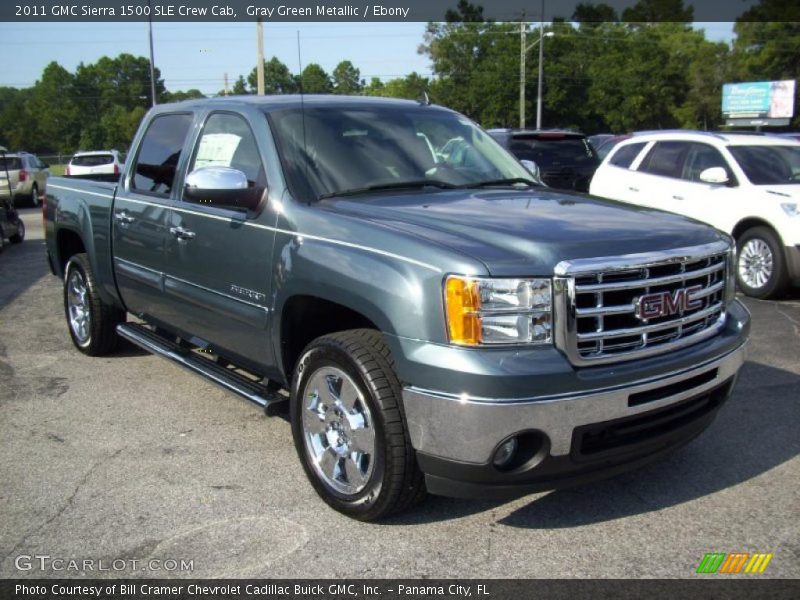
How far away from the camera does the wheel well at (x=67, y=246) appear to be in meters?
6.63

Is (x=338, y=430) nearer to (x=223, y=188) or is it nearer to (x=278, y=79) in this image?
(x=223, y=188)

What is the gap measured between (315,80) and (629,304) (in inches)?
108

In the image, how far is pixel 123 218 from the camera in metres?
5.34

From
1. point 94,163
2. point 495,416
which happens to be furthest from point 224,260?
point 94,163

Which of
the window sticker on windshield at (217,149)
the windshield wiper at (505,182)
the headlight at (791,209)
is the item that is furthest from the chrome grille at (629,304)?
the headlight at (791,209)

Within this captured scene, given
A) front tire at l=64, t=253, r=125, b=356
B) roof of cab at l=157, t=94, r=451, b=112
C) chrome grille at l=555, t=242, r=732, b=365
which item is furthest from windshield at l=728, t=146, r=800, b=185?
front tire at l=64, t=253, r=125, b=356

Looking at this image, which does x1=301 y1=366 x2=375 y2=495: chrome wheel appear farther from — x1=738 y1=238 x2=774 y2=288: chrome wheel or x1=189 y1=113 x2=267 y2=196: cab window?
x1=738 y1=238 x2=774 y2=288: chrome wheel

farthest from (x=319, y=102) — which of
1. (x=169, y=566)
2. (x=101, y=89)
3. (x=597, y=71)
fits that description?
(x=101, y=89)

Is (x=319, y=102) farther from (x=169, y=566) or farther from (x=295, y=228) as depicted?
(x=169, y=566)

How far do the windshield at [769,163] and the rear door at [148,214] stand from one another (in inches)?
257

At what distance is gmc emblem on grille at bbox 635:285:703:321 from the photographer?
10.3ft

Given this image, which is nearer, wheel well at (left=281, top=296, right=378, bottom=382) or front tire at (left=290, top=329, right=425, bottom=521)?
front tire at (left=290, top=329, right=425, bottom=521)

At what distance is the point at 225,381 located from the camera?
432 cm

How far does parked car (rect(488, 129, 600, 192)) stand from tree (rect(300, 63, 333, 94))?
23.6 feet
